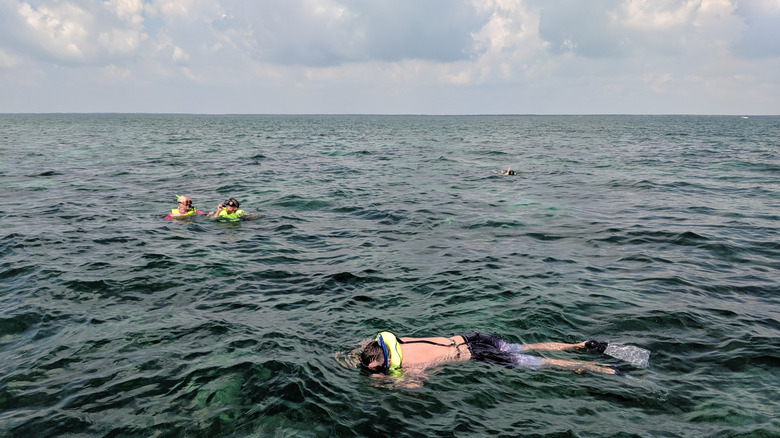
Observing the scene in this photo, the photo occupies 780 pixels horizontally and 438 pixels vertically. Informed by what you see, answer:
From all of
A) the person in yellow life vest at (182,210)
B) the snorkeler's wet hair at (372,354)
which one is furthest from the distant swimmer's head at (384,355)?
the person in yellow life vest at (182,210)

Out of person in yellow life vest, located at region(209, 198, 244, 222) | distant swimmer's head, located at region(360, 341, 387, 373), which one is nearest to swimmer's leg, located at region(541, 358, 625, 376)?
distant swimmer's head, located at region(360, 341, 387, 373)

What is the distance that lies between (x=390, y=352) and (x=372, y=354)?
0.31 m

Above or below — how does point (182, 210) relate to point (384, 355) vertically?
above

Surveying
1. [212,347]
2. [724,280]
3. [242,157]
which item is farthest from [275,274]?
[242,157]

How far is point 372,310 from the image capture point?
31.3 feet

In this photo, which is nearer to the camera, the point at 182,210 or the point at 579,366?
the point at 579,366

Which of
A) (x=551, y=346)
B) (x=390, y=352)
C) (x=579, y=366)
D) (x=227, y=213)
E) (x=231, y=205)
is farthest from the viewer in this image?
(x=227, y=213)

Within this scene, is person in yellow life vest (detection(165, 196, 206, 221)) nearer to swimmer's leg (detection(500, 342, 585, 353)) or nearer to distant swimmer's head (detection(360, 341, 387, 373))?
distant swimmer's head (detection(360, 341, 387, 373))

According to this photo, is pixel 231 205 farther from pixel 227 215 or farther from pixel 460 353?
pixel 460 353

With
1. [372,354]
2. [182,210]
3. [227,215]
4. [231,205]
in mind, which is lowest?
[372,354]

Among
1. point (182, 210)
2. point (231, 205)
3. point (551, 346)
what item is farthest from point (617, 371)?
point (182, 210)

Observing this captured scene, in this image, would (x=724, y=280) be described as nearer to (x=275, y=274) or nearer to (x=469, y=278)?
(x=469, y=278)

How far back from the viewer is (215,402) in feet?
21.2

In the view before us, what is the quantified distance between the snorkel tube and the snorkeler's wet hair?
86 millimetres
